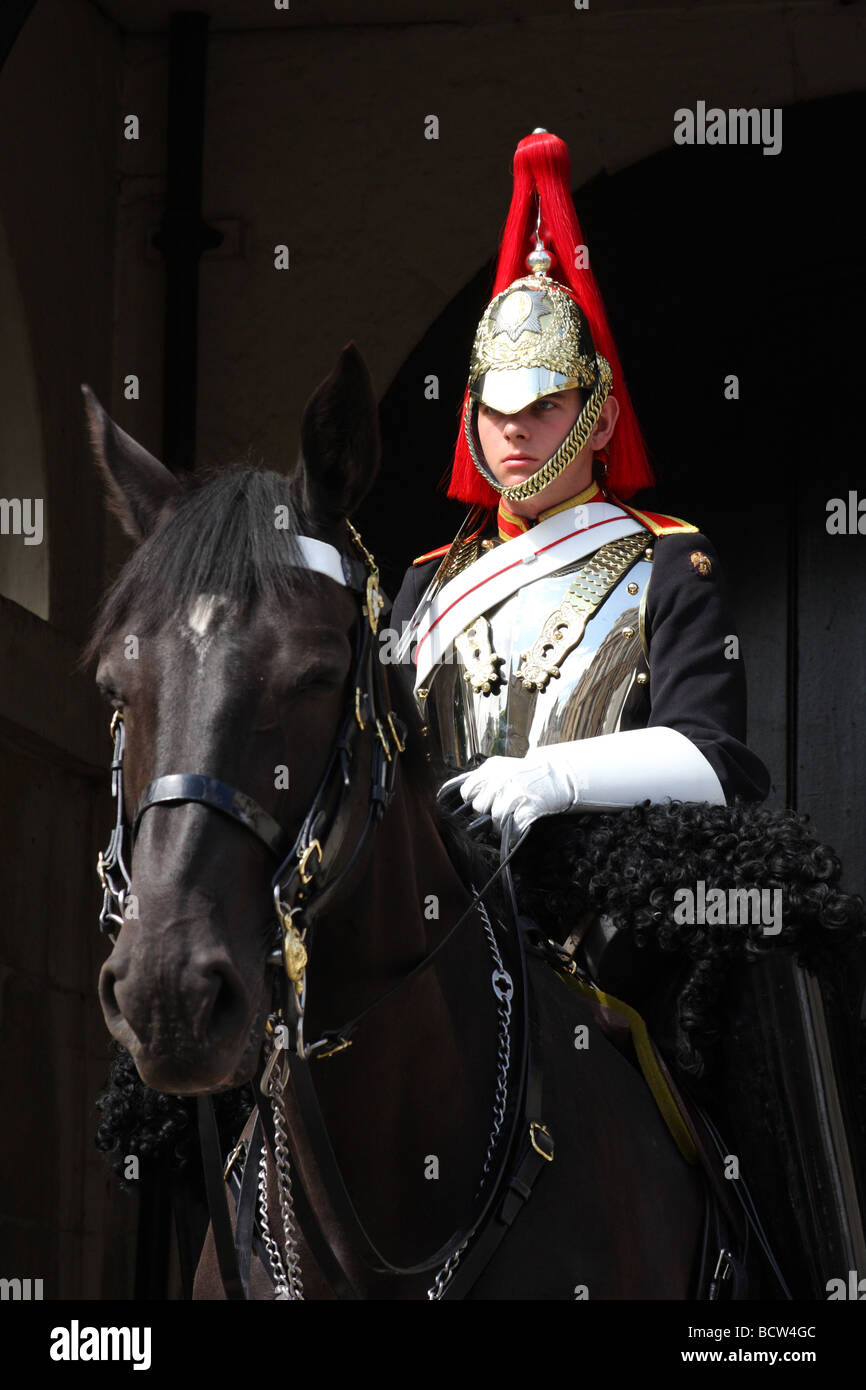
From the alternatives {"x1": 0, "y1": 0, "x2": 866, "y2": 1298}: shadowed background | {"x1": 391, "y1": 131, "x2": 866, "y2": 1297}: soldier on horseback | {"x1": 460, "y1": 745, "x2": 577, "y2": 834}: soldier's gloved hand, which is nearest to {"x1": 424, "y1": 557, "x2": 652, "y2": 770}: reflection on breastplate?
{"x1": 391, "y1": 131, "x2": 866, "y2": 1297}: soldier on horseback

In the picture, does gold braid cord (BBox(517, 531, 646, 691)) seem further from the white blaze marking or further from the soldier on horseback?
the white blaze marking

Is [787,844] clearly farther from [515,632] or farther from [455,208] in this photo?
[455,208]

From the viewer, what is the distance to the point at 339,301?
5.41 metres

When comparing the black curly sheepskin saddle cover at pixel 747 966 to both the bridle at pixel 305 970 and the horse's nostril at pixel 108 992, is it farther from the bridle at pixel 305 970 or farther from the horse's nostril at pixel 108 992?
the horse's nostril at pixel 108 992

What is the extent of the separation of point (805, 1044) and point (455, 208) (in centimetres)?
319

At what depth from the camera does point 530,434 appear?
3346 millimetres

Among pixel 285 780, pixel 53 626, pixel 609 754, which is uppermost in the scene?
pixel 53 626

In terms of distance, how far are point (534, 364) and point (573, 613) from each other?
44 centimetres

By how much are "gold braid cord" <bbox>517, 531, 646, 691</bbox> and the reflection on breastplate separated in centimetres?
1

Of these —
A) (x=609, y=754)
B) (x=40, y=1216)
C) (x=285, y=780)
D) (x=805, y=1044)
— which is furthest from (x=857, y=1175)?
(x=40, y=1216)

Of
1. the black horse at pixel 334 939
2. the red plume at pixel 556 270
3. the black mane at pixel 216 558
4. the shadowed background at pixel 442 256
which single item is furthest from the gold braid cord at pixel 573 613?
the shadowed background at pixel 442 256

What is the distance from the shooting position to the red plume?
356 centimetres

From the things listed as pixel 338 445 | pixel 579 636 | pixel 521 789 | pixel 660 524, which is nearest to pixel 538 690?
pixel 579 636

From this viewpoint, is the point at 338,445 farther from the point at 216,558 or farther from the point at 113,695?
the point at 113,695
